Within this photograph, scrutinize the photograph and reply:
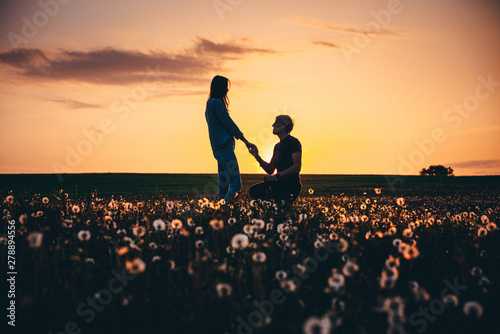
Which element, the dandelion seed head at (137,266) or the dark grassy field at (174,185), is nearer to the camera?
the dandelion seed head at (137,266)

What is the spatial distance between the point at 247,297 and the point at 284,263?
3.03 ft

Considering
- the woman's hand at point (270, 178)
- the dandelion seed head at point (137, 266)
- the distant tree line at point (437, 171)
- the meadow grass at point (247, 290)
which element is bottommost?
the meadow grass at point (247, 290)

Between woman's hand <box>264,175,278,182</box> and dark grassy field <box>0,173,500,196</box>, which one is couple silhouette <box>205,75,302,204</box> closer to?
woman's hand <box>264,175,278,182</box>

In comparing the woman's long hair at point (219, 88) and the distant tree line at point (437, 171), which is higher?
the distant tree line at point (437, 171)

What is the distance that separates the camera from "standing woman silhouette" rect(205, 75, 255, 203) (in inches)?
282

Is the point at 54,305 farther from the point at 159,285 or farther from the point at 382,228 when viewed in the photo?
the point at 382,228

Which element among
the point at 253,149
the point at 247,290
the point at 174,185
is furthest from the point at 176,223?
the point at 174,185

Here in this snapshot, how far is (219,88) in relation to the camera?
24.1ft

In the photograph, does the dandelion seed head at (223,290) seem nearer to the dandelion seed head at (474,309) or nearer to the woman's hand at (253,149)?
the dandelion seed head at (474,309)

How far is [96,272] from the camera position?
136 inches

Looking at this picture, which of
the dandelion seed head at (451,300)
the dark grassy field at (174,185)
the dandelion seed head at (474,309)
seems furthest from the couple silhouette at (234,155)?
the dandelion seed head at (474,309)

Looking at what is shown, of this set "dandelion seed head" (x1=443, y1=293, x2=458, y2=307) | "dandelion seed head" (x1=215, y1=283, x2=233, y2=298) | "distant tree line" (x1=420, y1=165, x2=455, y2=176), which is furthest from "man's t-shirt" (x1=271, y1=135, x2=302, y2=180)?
"distant tree line" (x1=420, y1=165, x2=455, y2=176)

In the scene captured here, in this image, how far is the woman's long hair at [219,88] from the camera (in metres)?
7.32

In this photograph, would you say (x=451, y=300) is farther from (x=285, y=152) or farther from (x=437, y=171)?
(x=437, y=171)
